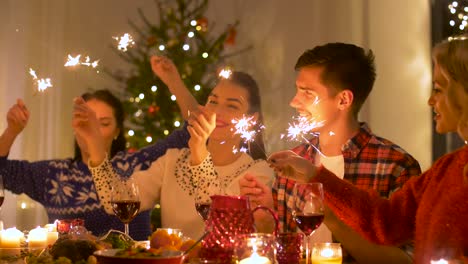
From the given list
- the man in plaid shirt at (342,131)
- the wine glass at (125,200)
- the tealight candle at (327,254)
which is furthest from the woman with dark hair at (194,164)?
the tealight candle at (327,254)

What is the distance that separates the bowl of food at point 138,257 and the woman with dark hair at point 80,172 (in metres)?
1.56

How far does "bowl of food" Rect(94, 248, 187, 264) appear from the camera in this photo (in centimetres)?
158

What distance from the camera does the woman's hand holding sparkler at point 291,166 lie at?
2080 mm

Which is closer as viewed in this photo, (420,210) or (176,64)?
(420,210)

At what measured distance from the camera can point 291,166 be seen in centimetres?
211

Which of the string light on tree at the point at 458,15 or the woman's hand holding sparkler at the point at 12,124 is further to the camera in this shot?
the string light on tree at the point at 458,15

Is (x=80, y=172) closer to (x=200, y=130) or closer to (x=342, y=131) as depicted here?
(x=200, y=130)

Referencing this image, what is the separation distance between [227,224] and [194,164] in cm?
112

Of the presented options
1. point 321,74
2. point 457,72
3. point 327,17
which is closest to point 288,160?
point 457,72

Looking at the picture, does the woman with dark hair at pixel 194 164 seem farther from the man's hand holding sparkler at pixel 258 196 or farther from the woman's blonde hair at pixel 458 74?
the woman's blonde hair at pixel 458 74

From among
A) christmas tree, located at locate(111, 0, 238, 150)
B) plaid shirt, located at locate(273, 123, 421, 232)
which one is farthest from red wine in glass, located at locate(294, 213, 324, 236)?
christmas tree, located at locate(111, 0, 238, 150)

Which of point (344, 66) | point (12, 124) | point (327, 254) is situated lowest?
point (327, 254)

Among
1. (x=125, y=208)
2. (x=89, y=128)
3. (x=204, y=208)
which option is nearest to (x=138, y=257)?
(x=204, y=208)

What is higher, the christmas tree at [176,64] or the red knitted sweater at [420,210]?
the christmas tree at [176,64]
